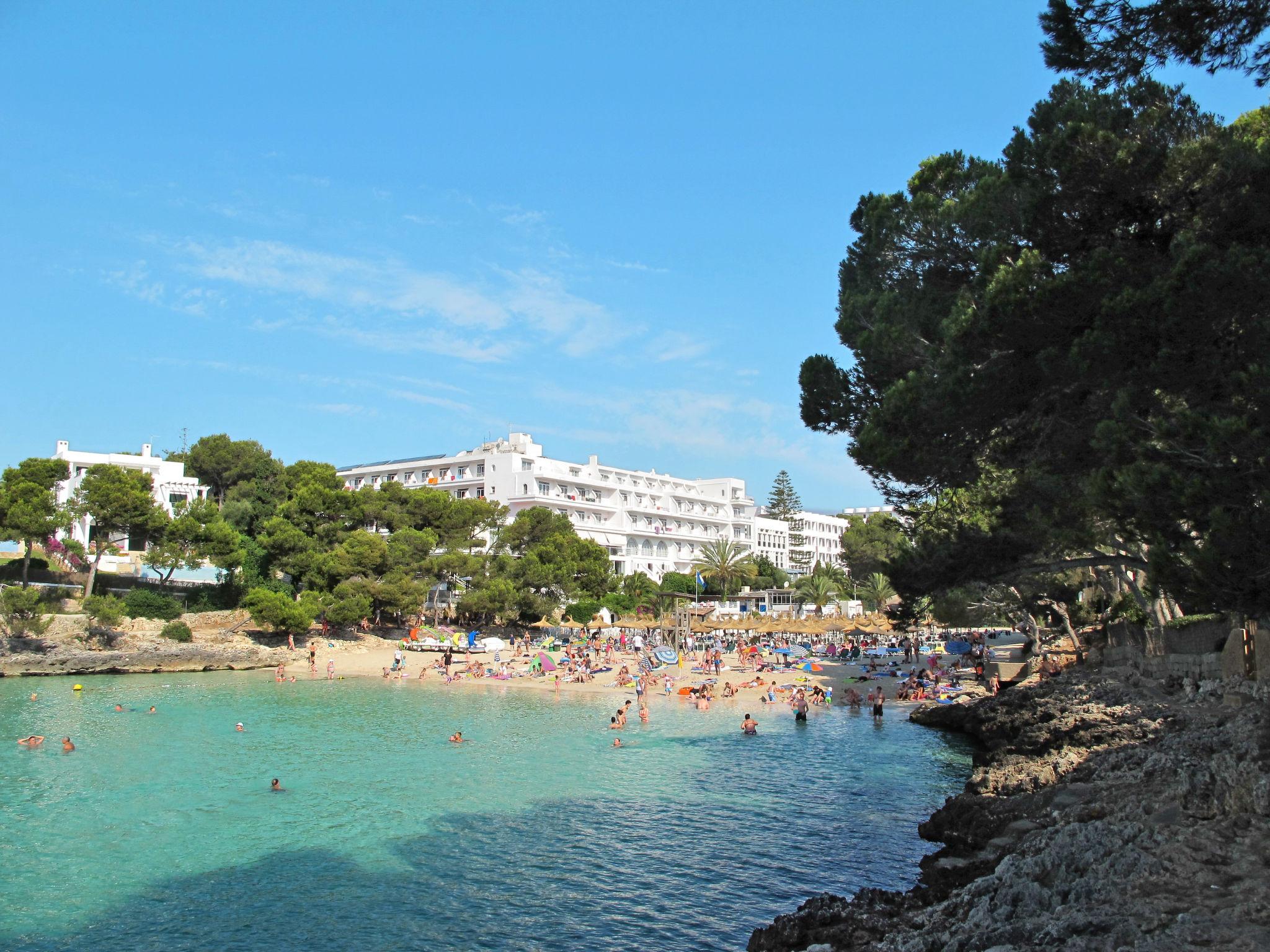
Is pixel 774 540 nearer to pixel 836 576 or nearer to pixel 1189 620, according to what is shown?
pixel 836 576

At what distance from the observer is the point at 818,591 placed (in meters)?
74.7

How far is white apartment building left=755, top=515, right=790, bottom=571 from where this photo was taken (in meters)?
97.8

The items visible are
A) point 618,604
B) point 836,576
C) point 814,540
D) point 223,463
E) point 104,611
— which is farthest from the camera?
point 814,540

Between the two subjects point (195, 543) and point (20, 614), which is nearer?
point (20, 614)

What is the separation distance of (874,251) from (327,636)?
136 ft

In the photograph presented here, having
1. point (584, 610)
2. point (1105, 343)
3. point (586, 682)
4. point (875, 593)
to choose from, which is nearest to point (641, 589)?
point (584, 610)

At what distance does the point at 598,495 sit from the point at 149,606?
41914mm

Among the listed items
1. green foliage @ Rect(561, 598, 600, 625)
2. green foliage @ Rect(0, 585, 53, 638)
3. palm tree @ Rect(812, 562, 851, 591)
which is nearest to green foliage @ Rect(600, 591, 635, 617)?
green foliage @ Rect(561, 598, 600, 625)

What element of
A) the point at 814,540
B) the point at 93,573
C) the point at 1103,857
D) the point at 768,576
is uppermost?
the point at 814,540

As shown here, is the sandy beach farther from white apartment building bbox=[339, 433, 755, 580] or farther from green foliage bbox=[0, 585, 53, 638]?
white apartment building bbox=[339, 433, 755, 580]

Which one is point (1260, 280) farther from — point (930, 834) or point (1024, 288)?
point (930, 834)

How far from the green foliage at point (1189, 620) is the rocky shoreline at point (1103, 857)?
2.35 meters

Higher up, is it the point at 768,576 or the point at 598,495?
the point at 598,495

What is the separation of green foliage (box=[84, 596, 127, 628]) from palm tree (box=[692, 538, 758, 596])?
1785 inches
